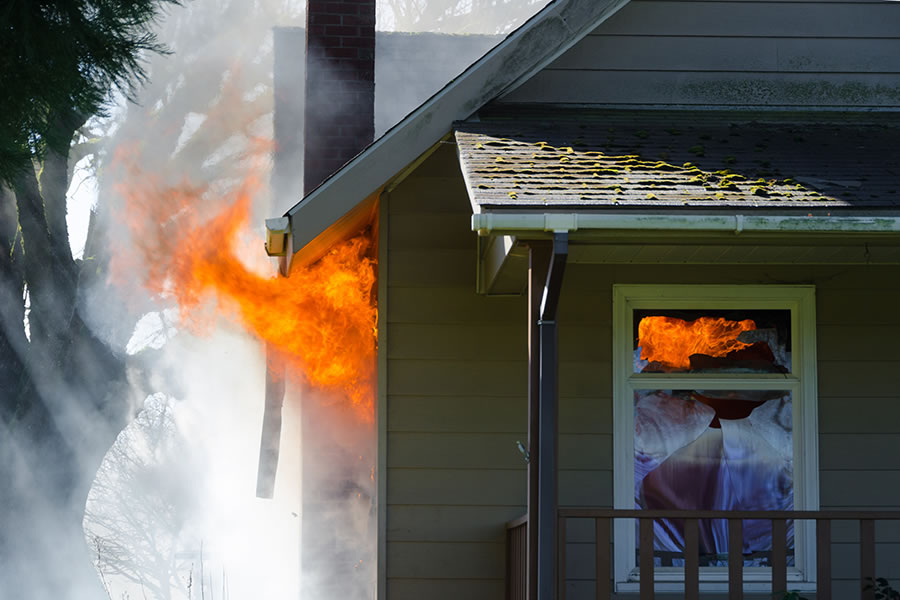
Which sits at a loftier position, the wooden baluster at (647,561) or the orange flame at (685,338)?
the orange flame at (685,338)

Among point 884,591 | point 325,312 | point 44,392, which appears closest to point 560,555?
point 884,591

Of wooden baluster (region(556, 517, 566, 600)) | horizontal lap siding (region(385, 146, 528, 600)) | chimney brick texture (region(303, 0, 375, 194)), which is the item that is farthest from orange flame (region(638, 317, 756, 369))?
chimney brick texture (region(303, 0, 375, 194))

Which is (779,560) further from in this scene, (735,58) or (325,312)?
(325,312)

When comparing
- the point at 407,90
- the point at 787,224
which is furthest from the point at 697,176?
the point at 407,90

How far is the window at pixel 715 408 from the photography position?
293 inches

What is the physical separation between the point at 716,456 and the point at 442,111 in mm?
2870

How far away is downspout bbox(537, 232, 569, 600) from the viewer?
18.7ft

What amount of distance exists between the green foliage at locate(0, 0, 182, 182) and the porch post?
2.37 metres

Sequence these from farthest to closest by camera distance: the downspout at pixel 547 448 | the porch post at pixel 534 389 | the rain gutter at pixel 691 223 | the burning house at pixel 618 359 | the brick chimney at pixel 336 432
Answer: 1. the brick chimney at pixel 336 432
2. the burning house at pixel 618 359
3. the porch post at pixel 534 389
4. the downspout at pixel 547 448
5. the rain gutter at pixel 691 223

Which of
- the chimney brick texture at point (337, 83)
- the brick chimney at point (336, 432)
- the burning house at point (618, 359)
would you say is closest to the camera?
the burning house at point (618, 359)

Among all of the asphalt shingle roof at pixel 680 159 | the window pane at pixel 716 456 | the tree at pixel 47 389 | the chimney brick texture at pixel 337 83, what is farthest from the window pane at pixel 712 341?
the tree at pixel 47 389

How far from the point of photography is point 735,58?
26.0ft

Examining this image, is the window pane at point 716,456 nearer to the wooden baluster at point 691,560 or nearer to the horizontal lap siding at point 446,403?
the horizontal lap siding at point 446,403

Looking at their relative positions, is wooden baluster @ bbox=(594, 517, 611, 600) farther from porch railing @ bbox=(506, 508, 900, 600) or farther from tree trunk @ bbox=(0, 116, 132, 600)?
tree trunk @ bbox=(0, 116, 132, 600)
